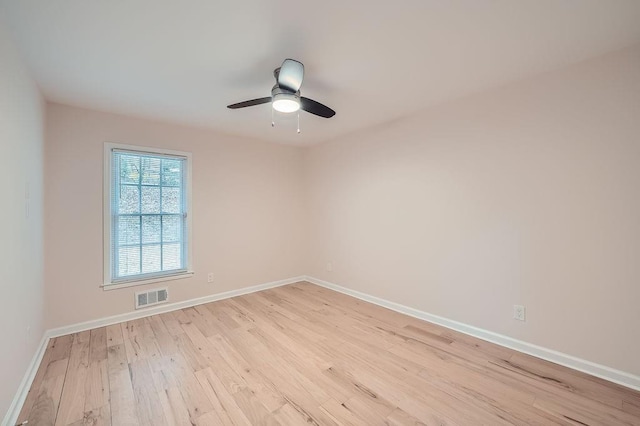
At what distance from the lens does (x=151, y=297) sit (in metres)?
3.36

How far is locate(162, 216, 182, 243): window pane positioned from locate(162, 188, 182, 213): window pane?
0.10 metres

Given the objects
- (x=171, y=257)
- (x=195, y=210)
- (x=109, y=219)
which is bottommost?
(x=171, y=257)

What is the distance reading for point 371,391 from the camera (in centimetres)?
194

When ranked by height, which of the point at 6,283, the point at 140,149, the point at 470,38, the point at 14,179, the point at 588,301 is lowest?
the point at 588,301

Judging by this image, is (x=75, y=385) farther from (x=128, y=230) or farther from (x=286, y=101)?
(x=286, y=101)

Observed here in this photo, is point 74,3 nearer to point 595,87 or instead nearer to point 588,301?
point 595,87

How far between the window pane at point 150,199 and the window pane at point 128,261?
0.49m

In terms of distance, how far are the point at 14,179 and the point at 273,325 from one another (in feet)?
8.01

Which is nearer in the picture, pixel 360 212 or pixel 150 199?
pixel 150 199

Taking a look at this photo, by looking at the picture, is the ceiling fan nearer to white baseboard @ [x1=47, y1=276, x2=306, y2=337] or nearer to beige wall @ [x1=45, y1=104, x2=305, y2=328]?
beige wall @ [x1=45, y1=104, x2=305, y2=328]

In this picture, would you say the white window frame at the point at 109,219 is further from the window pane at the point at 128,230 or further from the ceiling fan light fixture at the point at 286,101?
the ceiling fan light fixture at the point at 286,101

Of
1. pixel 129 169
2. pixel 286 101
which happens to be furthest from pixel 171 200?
pixel 286 101

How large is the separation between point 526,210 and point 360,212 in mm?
1959

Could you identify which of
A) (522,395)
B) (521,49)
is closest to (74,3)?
(521,49)
